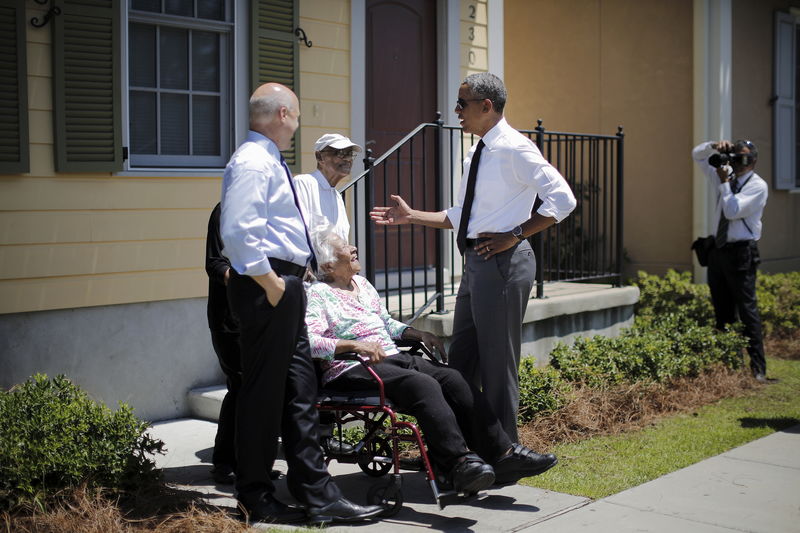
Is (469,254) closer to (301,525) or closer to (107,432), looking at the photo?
(301,525)

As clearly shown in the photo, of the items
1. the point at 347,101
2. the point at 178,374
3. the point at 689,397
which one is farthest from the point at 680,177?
the point at 178,374

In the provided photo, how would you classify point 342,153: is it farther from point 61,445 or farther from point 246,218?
point 61,445

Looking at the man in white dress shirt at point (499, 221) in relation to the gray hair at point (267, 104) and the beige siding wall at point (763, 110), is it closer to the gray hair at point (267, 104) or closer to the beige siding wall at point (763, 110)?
the gray hair at point (267, 104)

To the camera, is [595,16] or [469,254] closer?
[469,254]

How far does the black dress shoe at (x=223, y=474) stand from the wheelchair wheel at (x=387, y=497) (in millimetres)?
960

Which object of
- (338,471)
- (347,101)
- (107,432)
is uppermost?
(347,101)

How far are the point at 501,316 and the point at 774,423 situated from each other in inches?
106

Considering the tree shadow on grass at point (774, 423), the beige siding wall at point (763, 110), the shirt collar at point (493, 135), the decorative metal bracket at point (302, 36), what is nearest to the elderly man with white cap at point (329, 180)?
the shirt collar at point (493, 135)

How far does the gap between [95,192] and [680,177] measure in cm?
675

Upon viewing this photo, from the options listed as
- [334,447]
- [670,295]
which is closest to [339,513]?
[334,447]

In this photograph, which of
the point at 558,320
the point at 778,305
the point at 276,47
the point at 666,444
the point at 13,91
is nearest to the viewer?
the point at 13,91

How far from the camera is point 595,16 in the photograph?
10.9 metres

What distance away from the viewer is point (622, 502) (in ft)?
14.6

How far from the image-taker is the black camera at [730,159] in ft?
25.1
